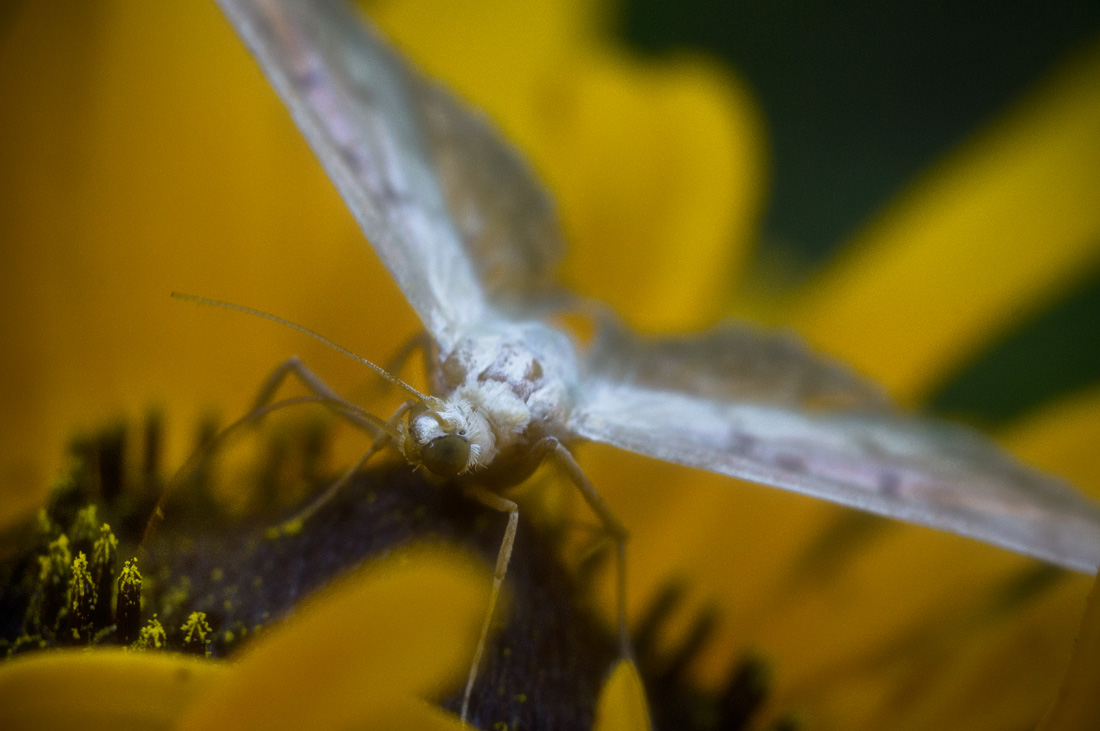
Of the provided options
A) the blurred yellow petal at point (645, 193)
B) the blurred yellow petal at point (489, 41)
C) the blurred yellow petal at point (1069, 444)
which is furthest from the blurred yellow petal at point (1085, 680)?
the blurred yellow petal at point (489, 41)

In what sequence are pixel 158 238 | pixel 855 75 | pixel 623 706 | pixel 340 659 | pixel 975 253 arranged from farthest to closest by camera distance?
1. pixel 855 75
2. pixel 975 253
3. pixel 158 238
4. pixel 623 706
5. pixel 340 659

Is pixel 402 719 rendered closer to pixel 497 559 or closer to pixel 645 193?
pixel 497 559

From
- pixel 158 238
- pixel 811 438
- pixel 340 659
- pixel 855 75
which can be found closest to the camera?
pixel 340 659

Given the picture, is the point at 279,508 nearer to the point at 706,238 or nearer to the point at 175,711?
the point at 175,711

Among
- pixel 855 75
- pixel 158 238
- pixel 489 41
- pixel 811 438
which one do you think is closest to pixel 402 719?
pixel 811 438

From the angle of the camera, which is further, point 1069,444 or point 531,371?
point 1069,444

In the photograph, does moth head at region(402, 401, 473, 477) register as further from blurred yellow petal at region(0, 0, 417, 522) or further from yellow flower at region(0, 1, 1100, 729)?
blurred yellow petal at region(0, 0, 417, 522)
